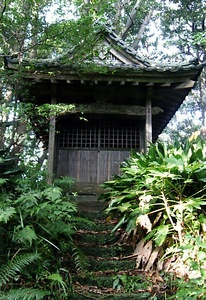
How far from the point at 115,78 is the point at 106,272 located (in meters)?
4.42

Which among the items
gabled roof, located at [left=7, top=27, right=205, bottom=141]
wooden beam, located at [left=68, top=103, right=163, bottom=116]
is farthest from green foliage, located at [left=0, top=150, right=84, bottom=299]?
wooden beam, located at [left=68, top=103, right=163, bottom=116]

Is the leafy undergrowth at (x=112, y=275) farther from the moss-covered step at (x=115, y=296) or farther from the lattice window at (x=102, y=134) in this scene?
the lattice window at (x=102, y=134)

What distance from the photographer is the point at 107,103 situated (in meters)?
8.03

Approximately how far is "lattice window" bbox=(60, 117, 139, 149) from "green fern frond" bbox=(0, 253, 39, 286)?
5.48 metres

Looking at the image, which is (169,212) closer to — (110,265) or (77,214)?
(110,265)

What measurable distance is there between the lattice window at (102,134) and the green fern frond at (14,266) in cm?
548

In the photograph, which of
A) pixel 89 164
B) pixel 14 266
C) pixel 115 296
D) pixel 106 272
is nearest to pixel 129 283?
pixel 115 296

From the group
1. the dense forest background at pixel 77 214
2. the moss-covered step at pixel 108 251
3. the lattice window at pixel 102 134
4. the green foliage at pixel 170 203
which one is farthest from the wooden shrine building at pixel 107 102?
the green foliage at pixel 170 203

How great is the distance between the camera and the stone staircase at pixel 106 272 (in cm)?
354

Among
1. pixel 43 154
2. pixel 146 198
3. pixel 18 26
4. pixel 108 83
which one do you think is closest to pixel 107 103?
pixel 108 83

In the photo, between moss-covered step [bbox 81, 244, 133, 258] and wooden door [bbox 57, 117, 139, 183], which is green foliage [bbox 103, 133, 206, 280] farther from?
wooden door [bbox 57, 117, 139, 183]

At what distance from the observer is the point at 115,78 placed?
711 centimetres

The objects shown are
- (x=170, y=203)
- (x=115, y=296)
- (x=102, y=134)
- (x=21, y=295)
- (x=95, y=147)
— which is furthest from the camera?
(x=102, y=134)

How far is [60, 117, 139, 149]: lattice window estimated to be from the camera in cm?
852
